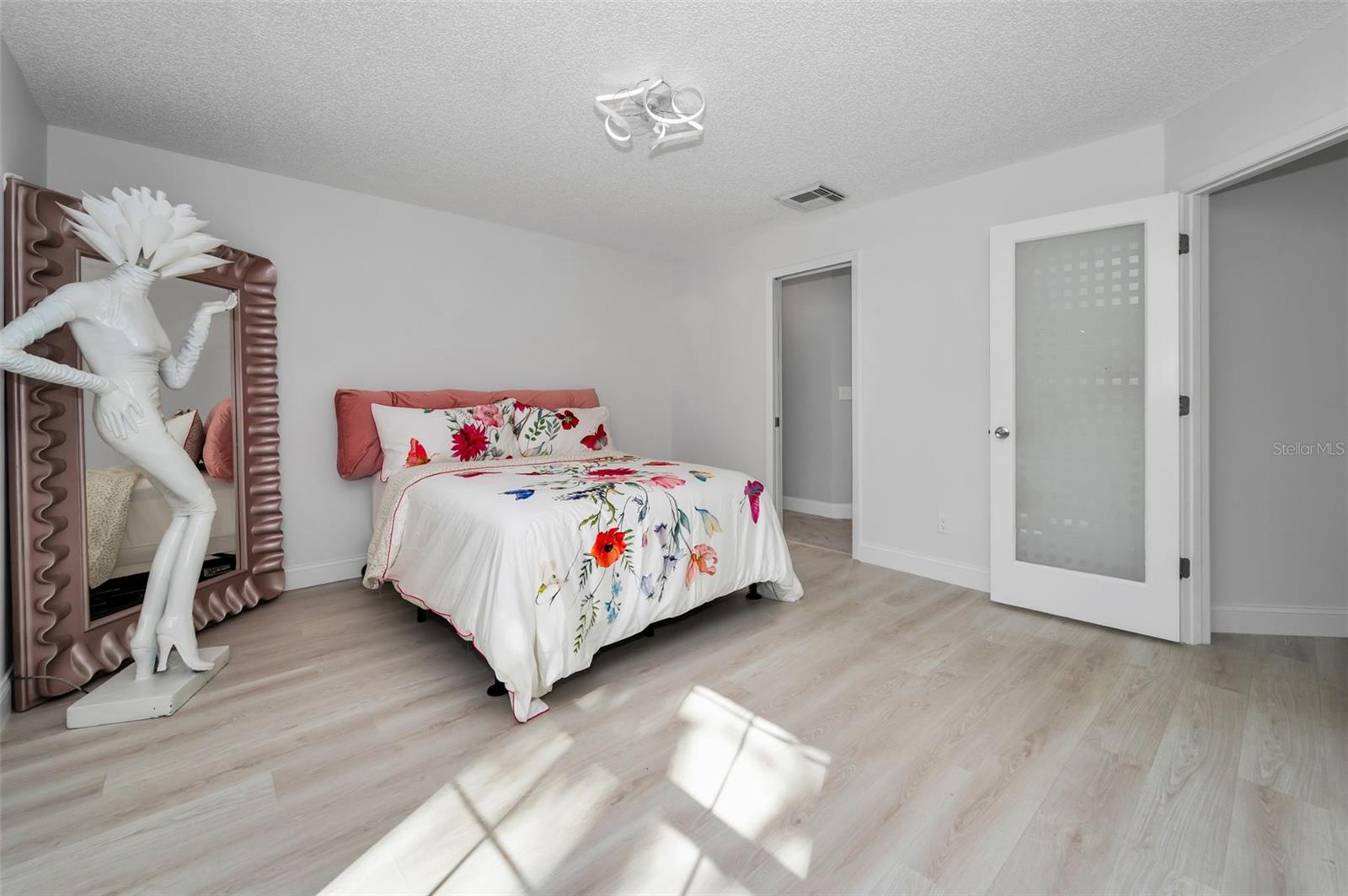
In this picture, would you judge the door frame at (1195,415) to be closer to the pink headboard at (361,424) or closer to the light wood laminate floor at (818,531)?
the light wood laminate floor at (818,531)

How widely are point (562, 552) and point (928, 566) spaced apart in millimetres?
2449

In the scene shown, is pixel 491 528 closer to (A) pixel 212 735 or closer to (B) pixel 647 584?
(B) pixel 647 584

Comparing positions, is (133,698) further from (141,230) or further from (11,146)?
(11,146)

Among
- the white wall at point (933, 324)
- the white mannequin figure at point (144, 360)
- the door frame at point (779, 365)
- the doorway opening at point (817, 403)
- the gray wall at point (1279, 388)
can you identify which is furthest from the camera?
the doorway opening at point (817, 403)

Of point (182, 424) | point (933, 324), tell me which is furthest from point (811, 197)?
point (182, 424)

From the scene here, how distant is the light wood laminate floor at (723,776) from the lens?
1.35m

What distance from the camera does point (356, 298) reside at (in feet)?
11.6

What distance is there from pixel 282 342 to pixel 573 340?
1954mm

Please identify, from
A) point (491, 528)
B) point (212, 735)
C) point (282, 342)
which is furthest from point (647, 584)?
point (282, 342)

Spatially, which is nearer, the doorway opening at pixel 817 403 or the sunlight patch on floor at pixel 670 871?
the sunlight patch on floor at pixel 670 871

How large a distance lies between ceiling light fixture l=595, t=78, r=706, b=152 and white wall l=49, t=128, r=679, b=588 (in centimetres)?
181

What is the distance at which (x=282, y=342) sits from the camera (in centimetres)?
329

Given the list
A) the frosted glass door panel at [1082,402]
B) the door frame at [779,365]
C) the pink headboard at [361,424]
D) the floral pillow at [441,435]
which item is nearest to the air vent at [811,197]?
the door frame at [779,365]

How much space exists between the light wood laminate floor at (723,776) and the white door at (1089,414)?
384 millimetres
